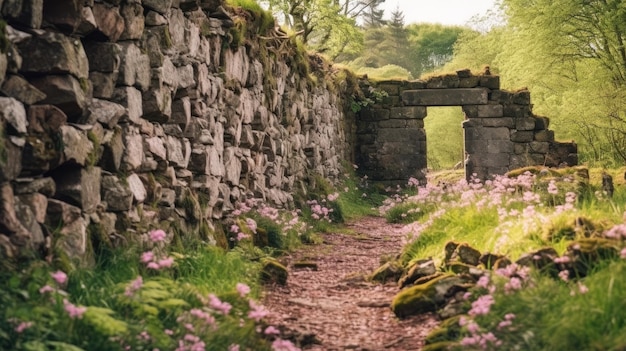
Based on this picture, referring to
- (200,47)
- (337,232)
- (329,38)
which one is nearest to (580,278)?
(200,47)

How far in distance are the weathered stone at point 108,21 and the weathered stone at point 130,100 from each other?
406 mm

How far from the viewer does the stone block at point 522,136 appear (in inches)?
698

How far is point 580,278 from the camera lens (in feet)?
14.4

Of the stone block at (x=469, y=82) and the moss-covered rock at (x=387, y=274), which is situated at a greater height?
the stone block at (x=469, y=82)

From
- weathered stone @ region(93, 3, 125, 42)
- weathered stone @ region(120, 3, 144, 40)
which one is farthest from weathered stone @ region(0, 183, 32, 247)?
weathered stone @ region(120, 3, 144, 40)

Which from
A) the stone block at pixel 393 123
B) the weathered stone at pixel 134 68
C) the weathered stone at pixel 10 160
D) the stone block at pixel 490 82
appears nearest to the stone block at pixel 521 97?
the stone block at pixel 490 82

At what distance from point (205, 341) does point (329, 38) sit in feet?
82.0

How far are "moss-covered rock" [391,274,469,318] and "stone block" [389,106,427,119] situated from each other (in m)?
13.7

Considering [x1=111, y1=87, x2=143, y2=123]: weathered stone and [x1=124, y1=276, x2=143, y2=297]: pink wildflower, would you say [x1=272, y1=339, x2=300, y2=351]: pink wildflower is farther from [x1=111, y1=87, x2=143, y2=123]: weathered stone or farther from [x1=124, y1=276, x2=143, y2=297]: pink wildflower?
[x1=111, y1=87, x2=143, y2=123]: weathered stone

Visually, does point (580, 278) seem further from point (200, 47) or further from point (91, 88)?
point (200, 47)

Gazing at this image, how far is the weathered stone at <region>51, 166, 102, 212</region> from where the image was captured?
445cm

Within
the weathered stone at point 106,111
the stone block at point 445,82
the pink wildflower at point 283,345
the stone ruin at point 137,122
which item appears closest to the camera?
the pink wildflower at point 283,345

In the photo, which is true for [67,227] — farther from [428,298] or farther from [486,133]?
[486,133]

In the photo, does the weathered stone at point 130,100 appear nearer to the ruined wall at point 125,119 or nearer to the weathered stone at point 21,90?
the ruined wall at point 125,119
